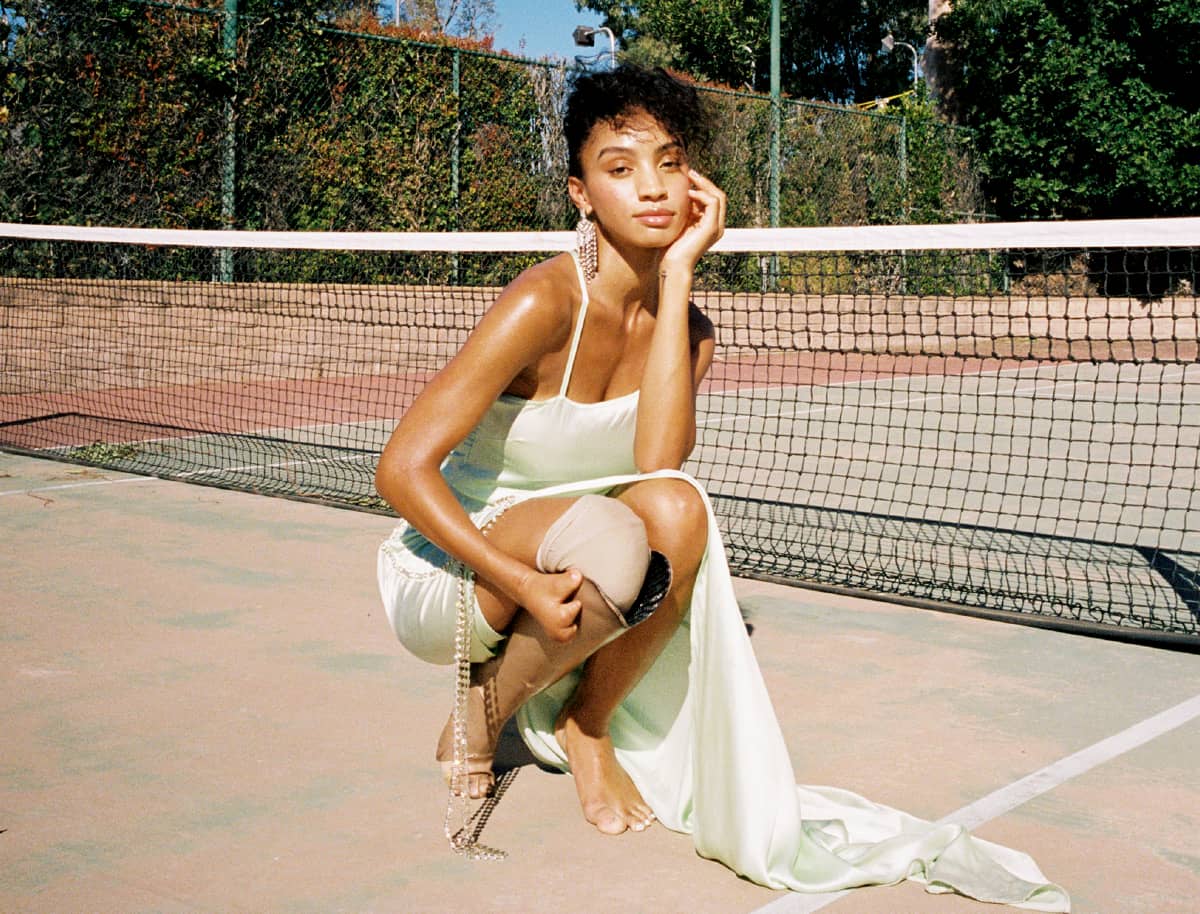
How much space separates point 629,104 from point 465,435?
0.82 m

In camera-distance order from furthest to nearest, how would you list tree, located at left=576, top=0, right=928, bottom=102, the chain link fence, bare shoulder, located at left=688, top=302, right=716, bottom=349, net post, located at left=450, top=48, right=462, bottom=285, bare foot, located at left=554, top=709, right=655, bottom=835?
tree, located at left=576, top=0, right=928, bottom=102 < net post, located at left=450, top=48, right=462, bottom=285 < the chain link fence < bare shoulder, located at left=688, top=302, right=716, bottom=349 < bare foot, located at left=554, top=709, right=655, bottom=835

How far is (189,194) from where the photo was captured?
510 inches

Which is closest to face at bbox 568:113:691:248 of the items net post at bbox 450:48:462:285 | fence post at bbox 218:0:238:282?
fence post at bbox 218:0:238:282

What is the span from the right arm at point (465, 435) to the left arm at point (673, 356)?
285 millimetres

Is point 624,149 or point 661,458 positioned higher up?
point 624,149

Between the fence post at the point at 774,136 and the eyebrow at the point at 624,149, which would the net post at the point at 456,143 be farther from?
the eyebrow at the point at 624,149

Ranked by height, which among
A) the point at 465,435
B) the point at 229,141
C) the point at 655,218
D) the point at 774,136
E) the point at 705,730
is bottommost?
the point at 705,730

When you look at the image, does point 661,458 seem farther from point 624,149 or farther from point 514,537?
point 624,149

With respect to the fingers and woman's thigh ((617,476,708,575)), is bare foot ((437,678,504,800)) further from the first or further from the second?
the fingers

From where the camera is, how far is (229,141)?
1318cm

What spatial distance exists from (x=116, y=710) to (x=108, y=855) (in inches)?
40.3

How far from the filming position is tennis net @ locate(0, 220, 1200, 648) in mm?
5680

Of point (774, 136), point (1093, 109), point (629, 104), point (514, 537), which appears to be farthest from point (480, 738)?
point (1093, 109)

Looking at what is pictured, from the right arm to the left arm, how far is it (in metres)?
0.28
